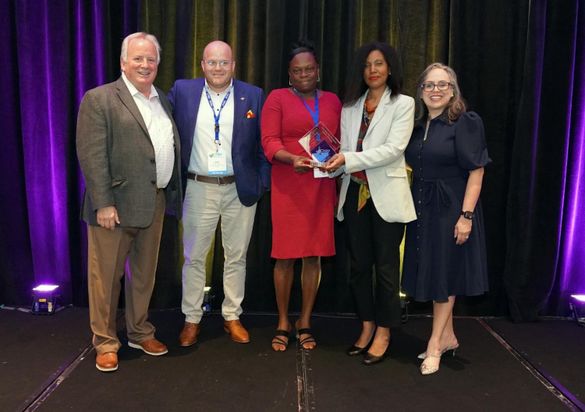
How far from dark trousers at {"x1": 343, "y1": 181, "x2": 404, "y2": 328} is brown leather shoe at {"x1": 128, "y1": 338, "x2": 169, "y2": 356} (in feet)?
3.60

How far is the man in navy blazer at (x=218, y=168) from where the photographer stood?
3.01m

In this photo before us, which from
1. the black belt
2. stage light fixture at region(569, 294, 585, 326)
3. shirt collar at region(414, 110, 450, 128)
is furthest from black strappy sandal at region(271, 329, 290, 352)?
stage light fixture at region(569, 294, 585, 326)

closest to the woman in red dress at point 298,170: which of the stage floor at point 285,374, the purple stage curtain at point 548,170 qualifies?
the stage floor at point 285,374

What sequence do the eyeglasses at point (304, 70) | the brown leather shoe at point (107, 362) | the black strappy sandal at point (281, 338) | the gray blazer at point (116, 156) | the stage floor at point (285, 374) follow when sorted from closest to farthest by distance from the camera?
the stage floor at point (285, 374) < the gray blazer at point (116, 156) < the brown leather shoe at point (107, 362) < the eyeglasses at point (304, 70) < the black strappy sandal at point (281, 338)

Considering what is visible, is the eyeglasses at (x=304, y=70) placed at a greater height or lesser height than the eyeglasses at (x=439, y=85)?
greater

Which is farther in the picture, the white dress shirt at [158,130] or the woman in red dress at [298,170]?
the woman in red dress at [298,170]

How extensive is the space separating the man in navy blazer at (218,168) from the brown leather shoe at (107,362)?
0.44 metres

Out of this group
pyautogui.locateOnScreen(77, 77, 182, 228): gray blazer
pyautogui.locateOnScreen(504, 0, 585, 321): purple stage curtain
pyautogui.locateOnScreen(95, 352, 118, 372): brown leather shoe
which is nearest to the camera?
pyautogui.locateOnScreen(77, 77, 182, 228): gray blazer

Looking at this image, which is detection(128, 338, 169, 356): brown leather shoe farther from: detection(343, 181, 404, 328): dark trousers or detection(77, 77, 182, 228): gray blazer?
detection(343, 181, 404, 328): dark trousers

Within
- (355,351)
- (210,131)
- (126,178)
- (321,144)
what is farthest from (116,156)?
(355,351)

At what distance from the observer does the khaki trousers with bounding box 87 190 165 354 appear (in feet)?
9.20

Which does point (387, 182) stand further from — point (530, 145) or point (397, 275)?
point (530, 145)

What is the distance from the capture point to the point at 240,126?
118 inches

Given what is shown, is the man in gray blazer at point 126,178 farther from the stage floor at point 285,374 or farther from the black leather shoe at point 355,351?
the black leather shoe at point 355,351
